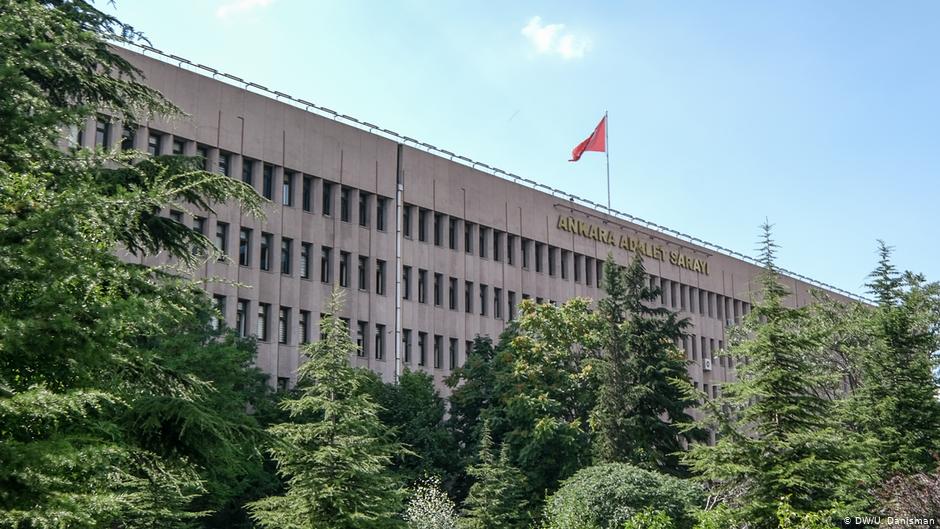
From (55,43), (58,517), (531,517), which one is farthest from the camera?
(531,517)

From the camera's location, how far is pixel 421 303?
54.9 m

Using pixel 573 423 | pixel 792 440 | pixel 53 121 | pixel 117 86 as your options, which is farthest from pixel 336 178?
pixel 53 121

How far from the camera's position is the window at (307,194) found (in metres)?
50.5

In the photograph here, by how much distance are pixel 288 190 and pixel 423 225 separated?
29.1 ft

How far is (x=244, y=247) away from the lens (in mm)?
47375

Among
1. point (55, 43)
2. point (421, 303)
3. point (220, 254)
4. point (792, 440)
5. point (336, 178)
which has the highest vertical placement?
point (336, 178)

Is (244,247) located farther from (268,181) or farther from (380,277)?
(380,277)

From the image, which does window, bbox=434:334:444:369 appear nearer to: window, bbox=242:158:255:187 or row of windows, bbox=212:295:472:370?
row of windows, bbox=212:295:472:370

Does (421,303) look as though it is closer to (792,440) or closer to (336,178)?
(336,178)

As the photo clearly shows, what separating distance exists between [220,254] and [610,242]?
52437mm

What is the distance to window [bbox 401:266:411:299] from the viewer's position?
5400 cm

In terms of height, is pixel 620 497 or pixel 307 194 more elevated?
pixel 307 194

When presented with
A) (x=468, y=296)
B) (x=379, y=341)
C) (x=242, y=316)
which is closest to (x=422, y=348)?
(x=379, y=341)

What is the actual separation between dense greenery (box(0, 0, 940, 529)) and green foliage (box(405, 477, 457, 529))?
0.12 meters
